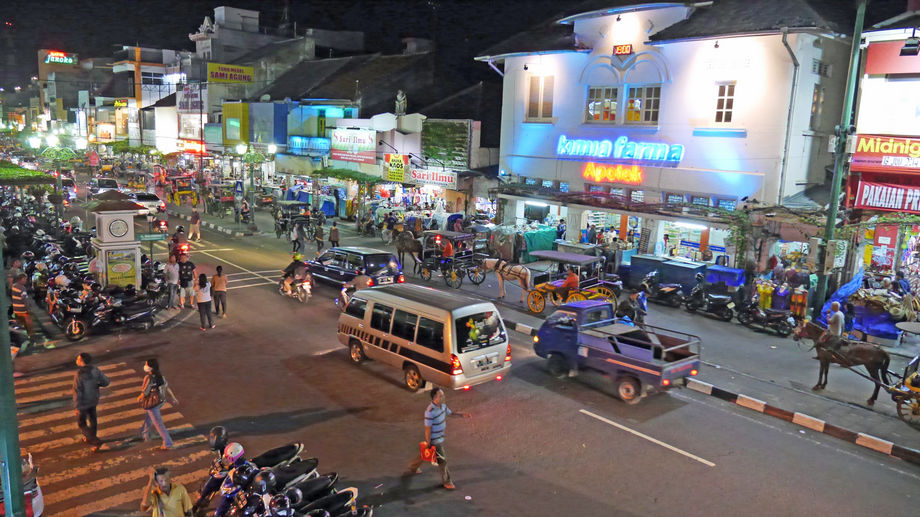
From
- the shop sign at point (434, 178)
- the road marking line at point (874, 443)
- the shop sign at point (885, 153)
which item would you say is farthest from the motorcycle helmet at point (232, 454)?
the shop sign at point (434, 178)

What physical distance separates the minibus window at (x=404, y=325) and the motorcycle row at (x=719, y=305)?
437 inches

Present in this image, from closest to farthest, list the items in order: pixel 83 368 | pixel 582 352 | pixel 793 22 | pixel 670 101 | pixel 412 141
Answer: pixel 83 368
pixel 582 352
pixel 793 22
pixel 670 101
pixel 412 141

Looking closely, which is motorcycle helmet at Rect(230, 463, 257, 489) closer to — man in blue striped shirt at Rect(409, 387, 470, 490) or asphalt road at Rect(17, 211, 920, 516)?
asphalt road at Rect(17, 211, 920, 516)

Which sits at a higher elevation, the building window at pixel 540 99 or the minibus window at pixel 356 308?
the building window at pixel 540 99

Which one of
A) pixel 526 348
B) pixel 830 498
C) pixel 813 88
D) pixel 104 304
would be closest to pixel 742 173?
pixel 813 88

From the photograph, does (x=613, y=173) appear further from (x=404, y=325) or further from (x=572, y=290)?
(x=404, y=325)

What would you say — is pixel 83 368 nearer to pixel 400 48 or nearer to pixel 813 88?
pixel 813 88

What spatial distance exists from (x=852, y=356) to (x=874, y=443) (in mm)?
2554

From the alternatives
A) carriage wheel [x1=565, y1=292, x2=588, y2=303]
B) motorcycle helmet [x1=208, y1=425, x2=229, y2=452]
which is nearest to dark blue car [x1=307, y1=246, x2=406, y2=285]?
carriage wheel [x1=565, y1=292, x2=588, y2=303]

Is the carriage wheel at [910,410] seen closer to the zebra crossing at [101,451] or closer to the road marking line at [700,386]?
the road marking line at [700,386]

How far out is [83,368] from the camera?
9.92 meters

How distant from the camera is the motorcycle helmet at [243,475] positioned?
7.44 meters

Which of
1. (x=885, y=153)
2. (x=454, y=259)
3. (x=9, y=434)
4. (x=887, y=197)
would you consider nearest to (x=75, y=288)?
(x=454, y=259)

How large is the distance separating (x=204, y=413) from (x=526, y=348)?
777cm
